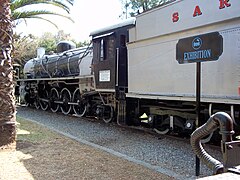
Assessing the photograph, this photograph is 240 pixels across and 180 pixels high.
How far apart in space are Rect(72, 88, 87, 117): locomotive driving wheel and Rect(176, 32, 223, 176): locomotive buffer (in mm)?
6494

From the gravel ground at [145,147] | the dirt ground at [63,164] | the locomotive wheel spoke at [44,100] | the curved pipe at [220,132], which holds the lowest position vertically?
the gravel ground at [145,147]

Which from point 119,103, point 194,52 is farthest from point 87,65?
point 194,52

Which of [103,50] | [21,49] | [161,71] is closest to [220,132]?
[161,71]

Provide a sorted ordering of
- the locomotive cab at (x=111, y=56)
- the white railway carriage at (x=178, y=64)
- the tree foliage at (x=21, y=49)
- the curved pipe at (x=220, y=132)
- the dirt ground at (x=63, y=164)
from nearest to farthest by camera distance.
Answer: the curved pipe at (x=220, y=132) < the dirt ground at (x=63, y=164) < the white railway carriage at (x=178, y=64) < the tree foliage at (x=21, y=49) < the locomotive cab at (x=111, y=56)

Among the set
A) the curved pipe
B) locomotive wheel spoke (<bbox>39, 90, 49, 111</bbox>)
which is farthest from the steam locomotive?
locomotive wheel spoke (<bbox>39, 90, 49, 111</bbox>)

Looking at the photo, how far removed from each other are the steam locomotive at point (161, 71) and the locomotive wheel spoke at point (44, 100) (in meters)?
3.62

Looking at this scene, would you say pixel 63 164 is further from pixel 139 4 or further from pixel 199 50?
pixel 139 4

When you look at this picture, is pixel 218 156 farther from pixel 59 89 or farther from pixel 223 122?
pixel 59 89

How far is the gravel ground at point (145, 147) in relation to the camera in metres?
4.82

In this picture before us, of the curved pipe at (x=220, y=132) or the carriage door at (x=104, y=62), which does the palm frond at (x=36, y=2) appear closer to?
the carriage door at (x=104, y=62)

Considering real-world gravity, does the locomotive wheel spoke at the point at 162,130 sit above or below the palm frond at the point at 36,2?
below

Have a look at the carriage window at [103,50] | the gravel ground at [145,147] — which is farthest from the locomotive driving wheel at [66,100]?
the carriage window at [103,50]

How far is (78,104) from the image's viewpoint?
1143cm

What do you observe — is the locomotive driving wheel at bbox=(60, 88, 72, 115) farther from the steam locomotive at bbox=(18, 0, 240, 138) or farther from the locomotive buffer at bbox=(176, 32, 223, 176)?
the locomotive buffer at bbox=(176, 32, 223, 176)
